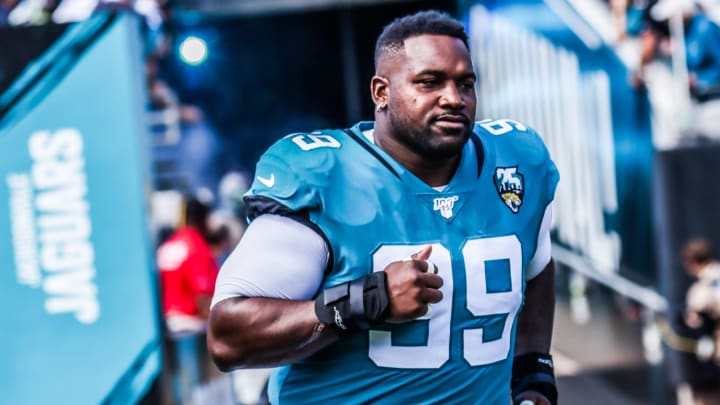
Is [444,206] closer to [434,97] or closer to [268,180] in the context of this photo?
[434,97]

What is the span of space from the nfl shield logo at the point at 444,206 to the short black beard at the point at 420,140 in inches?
4.0

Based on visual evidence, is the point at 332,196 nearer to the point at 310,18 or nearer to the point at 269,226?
the point at 269,226

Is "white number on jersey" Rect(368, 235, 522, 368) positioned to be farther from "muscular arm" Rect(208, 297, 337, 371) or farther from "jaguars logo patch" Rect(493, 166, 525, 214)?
"muscular arm" Rect(208, 297, 337, 371)

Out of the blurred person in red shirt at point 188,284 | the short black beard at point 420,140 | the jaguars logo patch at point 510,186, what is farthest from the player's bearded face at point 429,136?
the blurred person in red shirt at point 188,284

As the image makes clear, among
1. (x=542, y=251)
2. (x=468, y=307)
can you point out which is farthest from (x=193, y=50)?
(x=468, y=307)

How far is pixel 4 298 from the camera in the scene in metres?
5.47

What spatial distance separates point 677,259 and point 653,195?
1.60 ft

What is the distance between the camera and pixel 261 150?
42.8ft

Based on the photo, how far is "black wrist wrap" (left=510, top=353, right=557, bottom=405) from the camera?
121 inches

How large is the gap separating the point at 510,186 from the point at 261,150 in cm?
1019

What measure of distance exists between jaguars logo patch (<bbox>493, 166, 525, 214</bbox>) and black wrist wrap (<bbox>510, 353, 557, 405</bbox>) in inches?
18.1

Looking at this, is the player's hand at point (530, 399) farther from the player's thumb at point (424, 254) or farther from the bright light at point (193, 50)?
the bright light at point (193, 50)

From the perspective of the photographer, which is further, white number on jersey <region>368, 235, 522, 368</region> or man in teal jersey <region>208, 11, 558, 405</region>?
white number on jersey <region>368, 235, 522, 368</region>

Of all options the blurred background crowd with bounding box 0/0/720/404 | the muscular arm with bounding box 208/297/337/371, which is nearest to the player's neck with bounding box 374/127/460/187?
the muscular arm with bounding box 208/297/337/371
